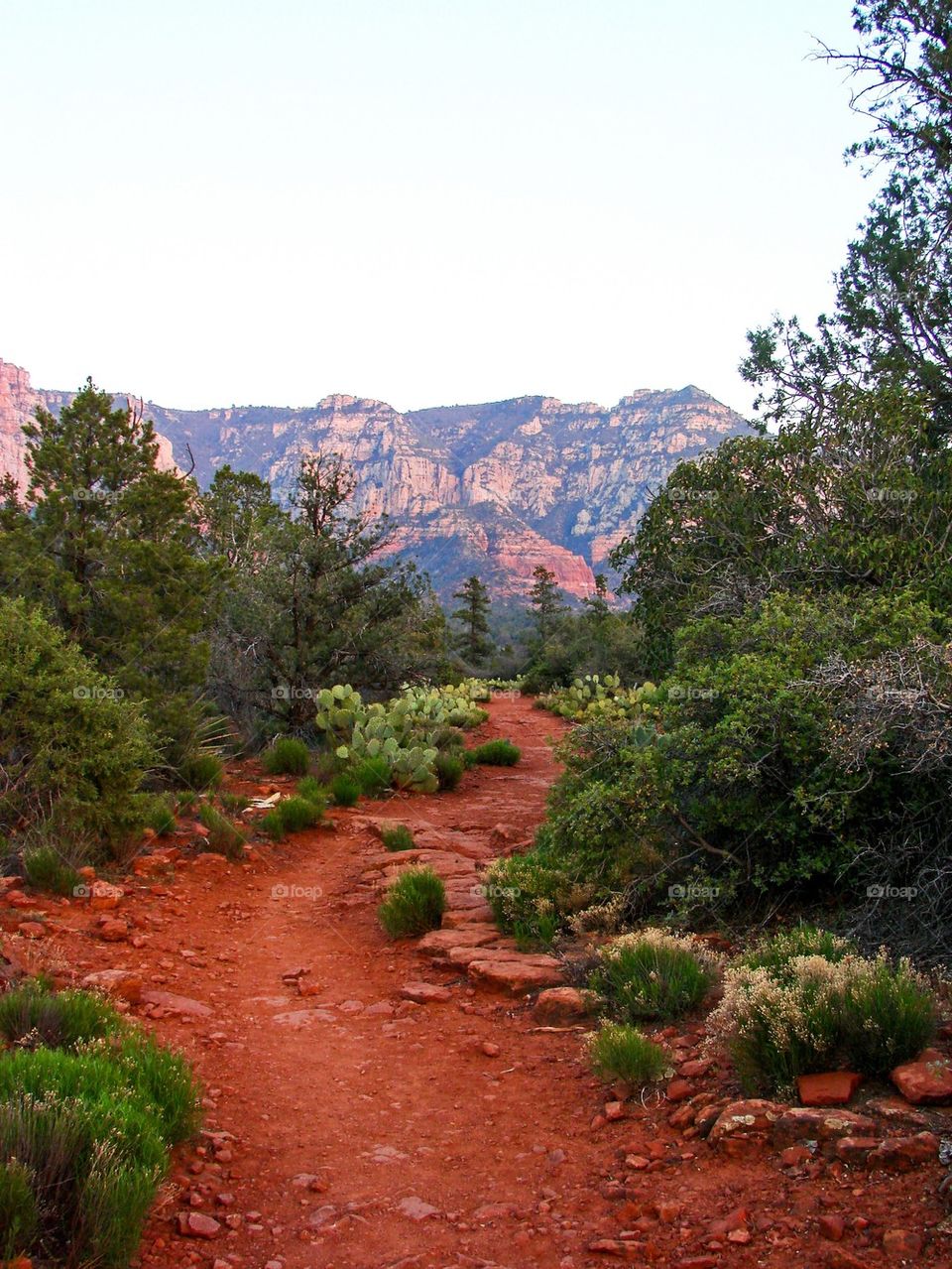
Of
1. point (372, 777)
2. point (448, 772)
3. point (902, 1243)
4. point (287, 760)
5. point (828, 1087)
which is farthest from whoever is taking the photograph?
point (448, 772)

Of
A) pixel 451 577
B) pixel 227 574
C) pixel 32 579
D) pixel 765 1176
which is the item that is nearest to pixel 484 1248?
pixel 765 1176

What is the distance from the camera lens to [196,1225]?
3.15 meters

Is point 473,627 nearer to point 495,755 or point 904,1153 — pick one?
point 495,755

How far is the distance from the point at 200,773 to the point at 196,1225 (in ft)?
24.9

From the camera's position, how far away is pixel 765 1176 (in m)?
3.20

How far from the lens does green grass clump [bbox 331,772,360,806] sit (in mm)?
11086

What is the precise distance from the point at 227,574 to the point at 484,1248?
31.3ft

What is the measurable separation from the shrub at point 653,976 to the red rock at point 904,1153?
1647 millimetres

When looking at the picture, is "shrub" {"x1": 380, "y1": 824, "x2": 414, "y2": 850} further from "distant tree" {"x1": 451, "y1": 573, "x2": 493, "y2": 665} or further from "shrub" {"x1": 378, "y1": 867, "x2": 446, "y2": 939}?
"distant tree" {"x1": 451, "y1": 573, "x2": 493, "y2": 665}

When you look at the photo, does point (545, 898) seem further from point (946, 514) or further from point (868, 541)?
point (946, 514)

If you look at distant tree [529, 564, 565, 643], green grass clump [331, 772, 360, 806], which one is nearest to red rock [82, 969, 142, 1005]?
green grass clump [331, 772, 360, 806]

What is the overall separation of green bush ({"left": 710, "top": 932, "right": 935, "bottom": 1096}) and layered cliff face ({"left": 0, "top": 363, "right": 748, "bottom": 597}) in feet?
386

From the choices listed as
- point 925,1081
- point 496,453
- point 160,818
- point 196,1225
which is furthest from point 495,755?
point 496,453

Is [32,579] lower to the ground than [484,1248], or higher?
higher
